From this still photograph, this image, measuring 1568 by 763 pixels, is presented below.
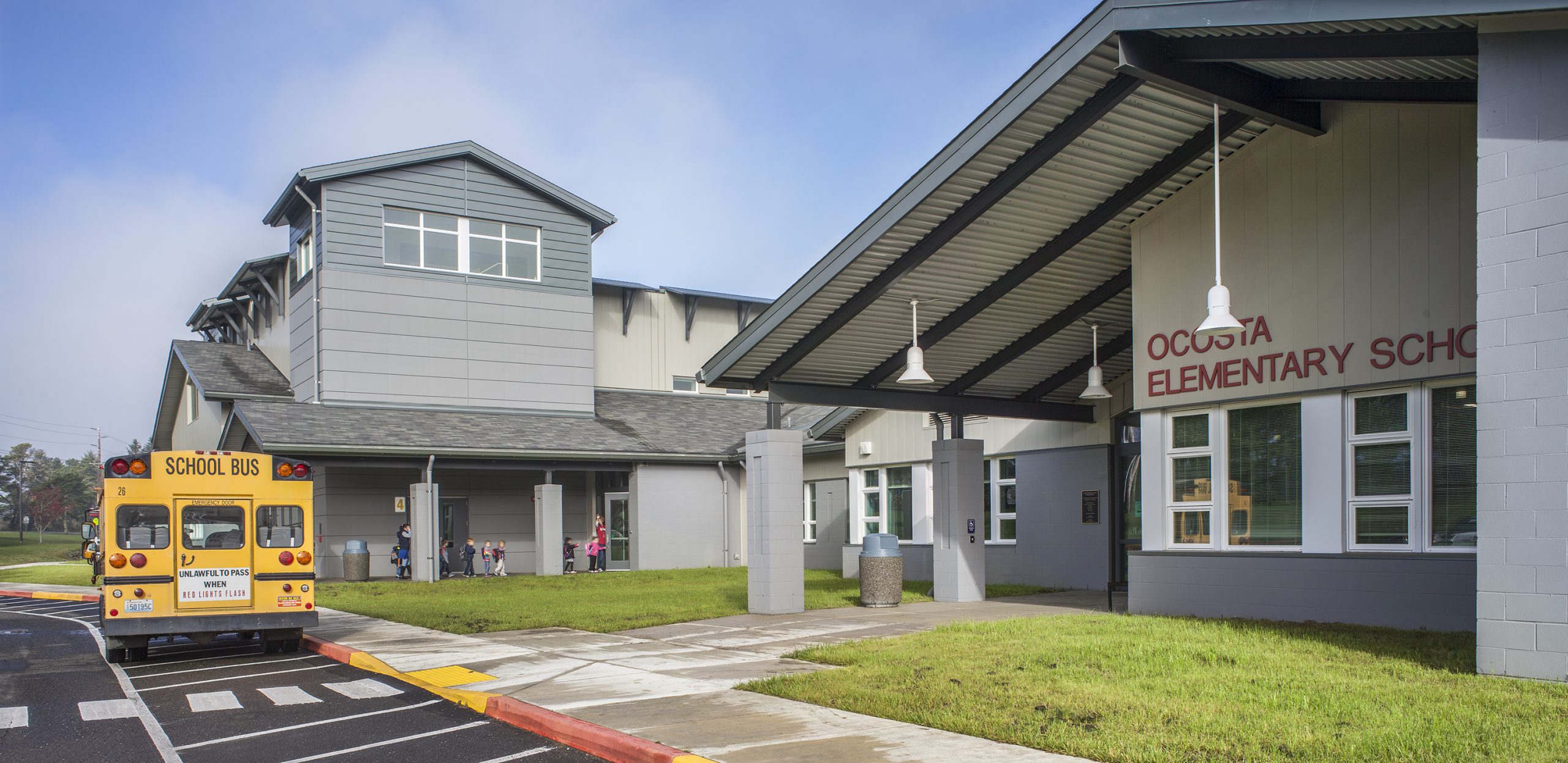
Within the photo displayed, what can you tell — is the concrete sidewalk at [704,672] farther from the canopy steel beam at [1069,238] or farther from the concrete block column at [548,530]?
the concrete block column at [548,530]

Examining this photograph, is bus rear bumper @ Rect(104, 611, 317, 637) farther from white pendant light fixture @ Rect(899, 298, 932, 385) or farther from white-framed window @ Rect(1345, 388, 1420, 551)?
white-framed window @ Rect(1345, 388, 1420, 551)

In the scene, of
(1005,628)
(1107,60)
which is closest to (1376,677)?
(1005,628)

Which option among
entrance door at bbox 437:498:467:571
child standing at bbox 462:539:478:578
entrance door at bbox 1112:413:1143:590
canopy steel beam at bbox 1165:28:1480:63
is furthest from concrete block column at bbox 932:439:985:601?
entrance door at bbox 437:498:467:571

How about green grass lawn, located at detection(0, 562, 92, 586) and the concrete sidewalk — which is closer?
the concrete sidewalk

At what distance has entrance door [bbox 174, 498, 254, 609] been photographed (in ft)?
45.3

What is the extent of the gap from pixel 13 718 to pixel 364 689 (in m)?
2.91

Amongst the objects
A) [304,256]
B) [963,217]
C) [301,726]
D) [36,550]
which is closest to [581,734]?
[301,726]

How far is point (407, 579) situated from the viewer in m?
28.7

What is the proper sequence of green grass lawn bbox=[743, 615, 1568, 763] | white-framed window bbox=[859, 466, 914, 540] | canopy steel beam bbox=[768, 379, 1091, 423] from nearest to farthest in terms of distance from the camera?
green grass lawn bbox=[743, 615, 1568, 763] < canopy steel beam bbox=[768, 379, 1091, 423] < white-framed window bbox=[859, 466, 914, 540]

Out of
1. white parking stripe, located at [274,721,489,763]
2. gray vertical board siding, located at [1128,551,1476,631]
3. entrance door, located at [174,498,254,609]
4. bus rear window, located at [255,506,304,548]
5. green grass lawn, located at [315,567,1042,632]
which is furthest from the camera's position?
green grass lawn, located at [315,567,1042,632]

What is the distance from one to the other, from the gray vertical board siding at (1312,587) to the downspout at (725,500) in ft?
63.5

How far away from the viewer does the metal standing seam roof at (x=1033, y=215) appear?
10.6m

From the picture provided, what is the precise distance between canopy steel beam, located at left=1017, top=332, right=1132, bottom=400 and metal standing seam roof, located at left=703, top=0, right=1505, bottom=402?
0.18m

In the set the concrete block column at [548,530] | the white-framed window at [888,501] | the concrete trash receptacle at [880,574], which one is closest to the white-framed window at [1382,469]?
the concrete trash receptacle at [880,574]
